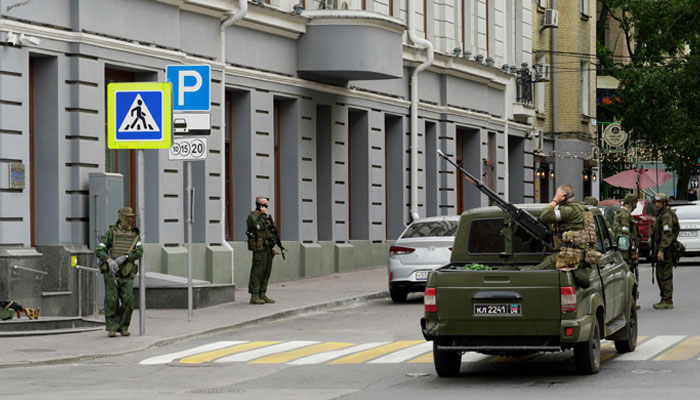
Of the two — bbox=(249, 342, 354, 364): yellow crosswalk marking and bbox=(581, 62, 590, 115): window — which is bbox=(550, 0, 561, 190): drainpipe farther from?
bbox=(249, 342, 354, 364): yellow crosswalk marking

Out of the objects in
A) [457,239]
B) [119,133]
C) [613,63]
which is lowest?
[457,239]

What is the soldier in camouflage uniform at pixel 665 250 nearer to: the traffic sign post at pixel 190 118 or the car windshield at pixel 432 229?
the car windshield at pixel 432 229

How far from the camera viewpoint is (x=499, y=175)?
41.7 metres

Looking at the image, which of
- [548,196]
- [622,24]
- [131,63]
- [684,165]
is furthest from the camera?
[622,24]

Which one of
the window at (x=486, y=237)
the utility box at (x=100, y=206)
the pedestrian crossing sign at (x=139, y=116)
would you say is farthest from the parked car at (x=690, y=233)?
the window at (x=486, y=237)

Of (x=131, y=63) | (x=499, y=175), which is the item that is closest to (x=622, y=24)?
(x=499, y=175)

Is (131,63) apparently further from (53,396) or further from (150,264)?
(53,396)

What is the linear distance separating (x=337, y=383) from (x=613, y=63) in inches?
2007

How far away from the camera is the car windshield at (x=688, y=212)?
35094mm

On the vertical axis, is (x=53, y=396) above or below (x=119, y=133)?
below

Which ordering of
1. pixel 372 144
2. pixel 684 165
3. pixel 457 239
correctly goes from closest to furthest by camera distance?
pixel 457 239 → pixel 372 144 → pixel 684 165

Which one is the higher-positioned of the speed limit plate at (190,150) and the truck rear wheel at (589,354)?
the speed limit plate at (190,150)

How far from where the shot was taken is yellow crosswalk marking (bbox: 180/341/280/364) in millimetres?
15422

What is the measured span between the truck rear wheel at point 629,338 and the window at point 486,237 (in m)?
1.74
